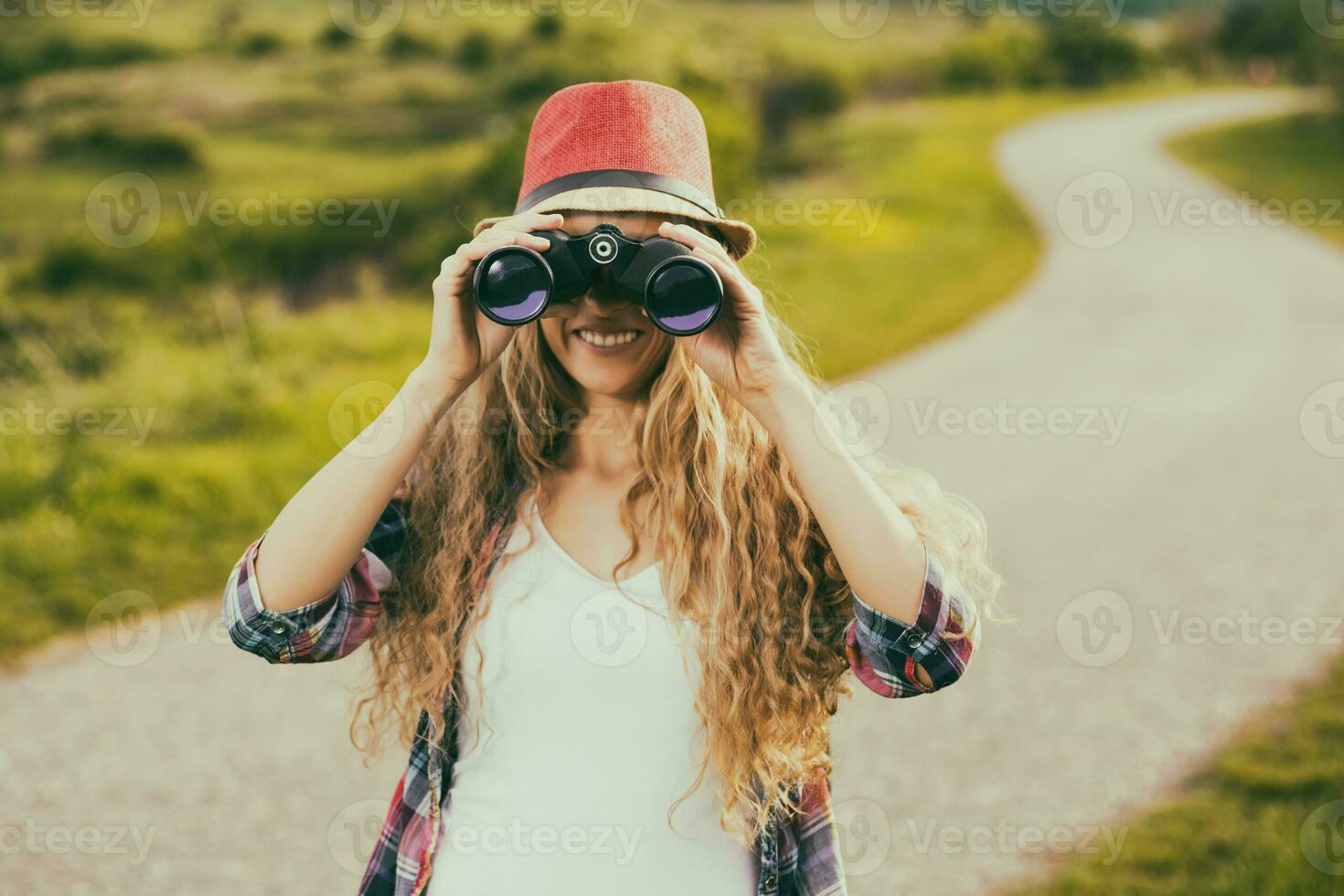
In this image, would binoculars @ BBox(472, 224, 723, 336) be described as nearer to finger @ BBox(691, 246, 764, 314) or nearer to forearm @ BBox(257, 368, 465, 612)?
finger @ BBox(691, 246, 764, 314)

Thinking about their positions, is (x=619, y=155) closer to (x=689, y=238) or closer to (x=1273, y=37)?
(x=689, y=238)

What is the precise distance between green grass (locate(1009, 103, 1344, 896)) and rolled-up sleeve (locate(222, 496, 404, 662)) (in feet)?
7.82

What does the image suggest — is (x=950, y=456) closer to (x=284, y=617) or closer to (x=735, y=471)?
(x=735, y=471)

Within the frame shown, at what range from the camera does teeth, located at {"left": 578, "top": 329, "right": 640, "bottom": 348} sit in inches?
72.1

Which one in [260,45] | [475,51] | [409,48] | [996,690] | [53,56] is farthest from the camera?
[409,48]

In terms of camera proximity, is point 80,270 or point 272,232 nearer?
point 80,270

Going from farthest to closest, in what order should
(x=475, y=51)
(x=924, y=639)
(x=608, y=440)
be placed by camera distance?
(x=475, y=51)
(x=608, y=440)
(x=924, y=639)

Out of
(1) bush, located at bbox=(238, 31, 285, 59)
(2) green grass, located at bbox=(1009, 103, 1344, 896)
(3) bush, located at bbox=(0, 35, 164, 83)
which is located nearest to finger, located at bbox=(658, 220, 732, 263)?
(2) green grass, located at bbox=(1009, 103, 1344, 896)

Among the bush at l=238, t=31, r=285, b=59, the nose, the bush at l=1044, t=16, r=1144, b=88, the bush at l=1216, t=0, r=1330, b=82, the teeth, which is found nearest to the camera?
the nose

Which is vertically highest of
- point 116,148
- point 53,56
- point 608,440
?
point 53,56

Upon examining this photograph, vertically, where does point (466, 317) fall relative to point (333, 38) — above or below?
below

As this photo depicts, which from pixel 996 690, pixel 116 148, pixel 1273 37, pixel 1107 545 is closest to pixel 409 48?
pixel 116 148

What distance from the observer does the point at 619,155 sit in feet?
5.72

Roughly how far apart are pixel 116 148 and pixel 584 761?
1311 centimetres
